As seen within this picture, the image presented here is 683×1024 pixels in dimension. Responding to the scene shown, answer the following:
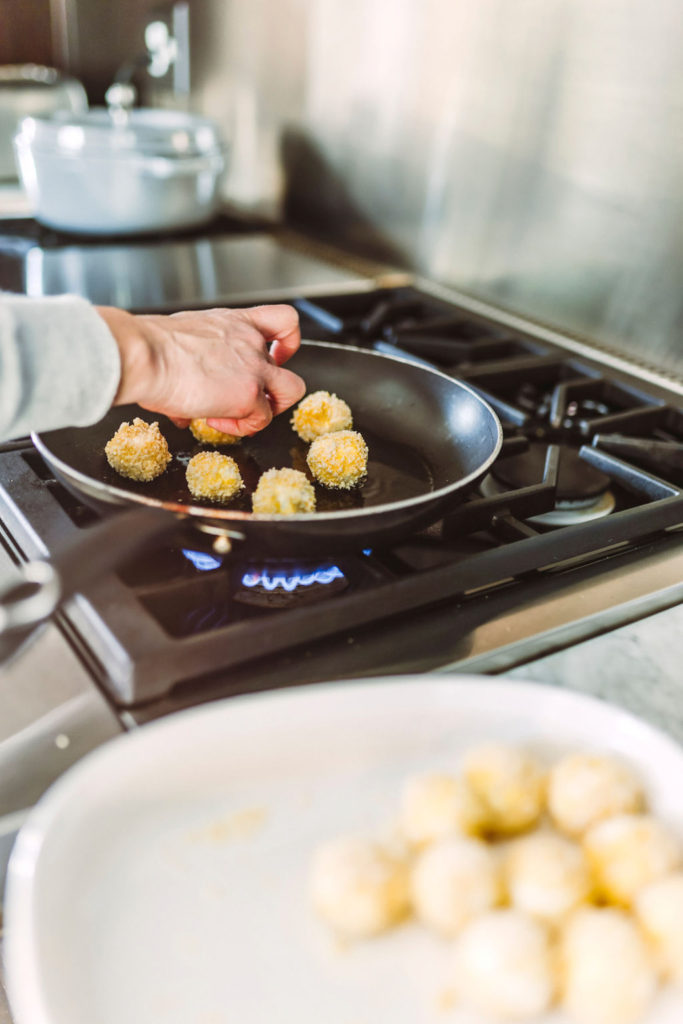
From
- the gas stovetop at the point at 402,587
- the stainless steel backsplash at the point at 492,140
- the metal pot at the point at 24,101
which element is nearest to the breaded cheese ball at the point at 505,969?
the gas stovetop at the point at 402,587

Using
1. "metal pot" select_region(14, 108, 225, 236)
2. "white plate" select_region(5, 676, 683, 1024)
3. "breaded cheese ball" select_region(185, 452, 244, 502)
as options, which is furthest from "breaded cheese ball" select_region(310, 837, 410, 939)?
"metal pot" select_region(14, 108, 225, 236)

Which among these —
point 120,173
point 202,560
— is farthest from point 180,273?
point 202,560

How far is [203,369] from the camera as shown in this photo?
707mm

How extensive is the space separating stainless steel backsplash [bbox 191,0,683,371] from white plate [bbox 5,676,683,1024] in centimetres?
79

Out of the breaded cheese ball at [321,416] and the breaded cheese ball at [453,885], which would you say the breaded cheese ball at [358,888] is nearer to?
the breaded cheese ball at [453,885]

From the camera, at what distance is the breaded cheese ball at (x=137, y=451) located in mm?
750

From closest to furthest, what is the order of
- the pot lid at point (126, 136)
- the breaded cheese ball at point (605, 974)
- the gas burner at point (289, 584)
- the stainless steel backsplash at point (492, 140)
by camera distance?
1. the breaded cheese ball at point (605, 974)
2. the gas burner at point (289, 584)
3. the stainless steel backsplash at point (492, 140)
4. the pot lid at point (126, 136)

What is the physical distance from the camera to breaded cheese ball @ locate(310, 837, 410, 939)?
434mm

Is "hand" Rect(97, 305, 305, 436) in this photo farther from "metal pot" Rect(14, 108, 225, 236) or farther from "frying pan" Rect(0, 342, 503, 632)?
"metal pot" Rect(14, 108, 225, 236)

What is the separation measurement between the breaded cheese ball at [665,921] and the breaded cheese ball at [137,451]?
1.66 ft

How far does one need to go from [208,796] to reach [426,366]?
0.60 m

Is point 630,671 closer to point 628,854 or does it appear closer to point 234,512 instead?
point 628,854

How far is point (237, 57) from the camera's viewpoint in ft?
6.05

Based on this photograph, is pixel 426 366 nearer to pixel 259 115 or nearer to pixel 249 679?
pixel 249 679
